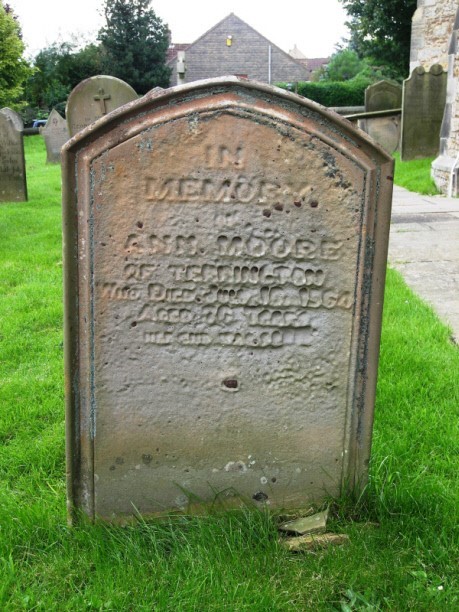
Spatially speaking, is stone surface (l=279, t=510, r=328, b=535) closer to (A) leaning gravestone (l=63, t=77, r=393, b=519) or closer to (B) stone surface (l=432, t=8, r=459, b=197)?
(A) leaning gravestone (l=63, t=77, r=393, b=519)

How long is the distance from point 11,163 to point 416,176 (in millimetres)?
6988

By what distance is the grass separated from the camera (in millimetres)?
1937

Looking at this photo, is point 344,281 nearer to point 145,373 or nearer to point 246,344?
point 246,344

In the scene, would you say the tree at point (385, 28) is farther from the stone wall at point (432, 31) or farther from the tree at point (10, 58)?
the tree at point (10, 58)

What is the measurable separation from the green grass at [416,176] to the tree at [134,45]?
1115 inches

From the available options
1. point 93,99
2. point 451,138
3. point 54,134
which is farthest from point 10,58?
point 451,138

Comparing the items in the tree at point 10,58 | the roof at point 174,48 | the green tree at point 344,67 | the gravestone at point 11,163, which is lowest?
the gravestone at point 11,163

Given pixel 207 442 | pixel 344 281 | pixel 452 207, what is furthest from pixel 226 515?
pixel 452 207

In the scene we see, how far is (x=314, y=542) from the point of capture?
2.16 m

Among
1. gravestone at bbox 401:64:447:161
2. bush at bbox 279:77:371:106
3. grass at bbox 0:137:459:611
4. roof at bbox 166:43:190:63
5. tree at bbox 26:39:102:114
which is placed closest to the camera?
grass at bbox 0:137:459:611

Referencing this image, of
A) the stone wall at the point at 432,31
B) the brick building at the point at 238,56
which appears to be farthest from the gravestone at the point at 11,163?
the brick building at the point at 238,56

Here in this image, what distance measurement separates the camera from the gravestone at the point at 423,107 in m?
13.0

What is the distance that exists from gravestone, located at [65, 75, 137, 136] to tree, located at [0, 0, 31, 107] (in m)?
A: 5.24

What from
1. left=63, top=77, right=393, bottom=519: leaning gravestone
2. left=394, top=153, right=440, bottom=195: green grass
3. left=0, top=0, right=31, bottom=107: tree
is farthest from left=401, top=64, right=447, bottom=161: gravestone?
left=63, top=77, right=393, bottom=519: leaning gravestone
